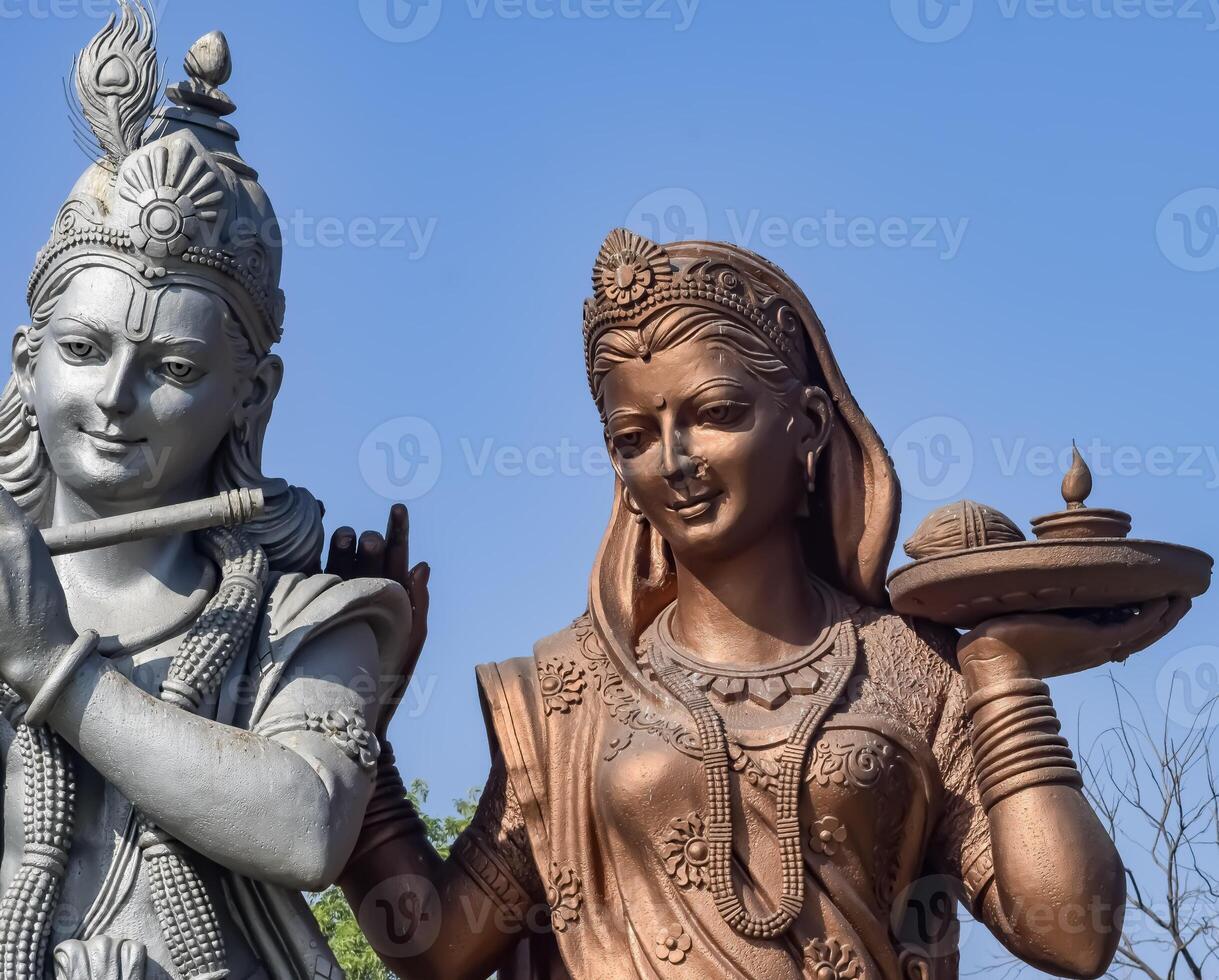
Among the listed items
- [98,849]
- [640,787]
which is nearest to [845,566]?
[640,787]

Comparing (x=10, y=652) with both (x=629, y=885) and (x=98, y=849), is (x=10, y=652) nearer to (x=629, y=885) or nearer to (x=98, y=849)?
(x=98, y=849)

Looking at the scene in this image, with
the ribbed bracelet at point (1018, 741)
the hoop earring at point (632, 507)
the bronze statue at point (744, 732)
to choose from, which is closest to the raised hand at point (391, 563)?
the bronze statue at point (744, 732)

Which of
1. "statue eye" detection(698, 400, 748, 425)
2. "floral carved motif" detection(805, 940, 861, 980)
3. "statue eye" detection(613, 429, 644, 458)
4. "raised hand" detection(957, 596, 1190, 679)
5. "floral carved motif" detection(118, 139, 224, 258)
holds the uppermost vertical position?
"floral carved motif" detection(118, 139, 224, 258)

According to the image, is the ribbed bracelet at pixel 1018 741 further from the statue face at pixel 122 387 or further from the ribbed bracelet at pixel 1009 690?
the statue face at pixel 122 387

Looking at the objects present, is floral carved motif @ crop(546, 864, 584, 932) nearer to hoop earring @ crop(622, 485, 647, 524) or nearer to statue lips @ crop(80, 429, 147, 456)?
hoop earring @ crop(622, 485, 647, 524)

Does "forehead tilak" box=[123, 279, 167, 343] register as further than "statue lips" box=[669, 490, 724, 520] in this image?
No

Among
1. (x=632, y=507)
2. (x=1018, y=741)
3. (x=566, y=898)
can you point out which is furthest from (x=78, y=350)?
(x=1018, y=741)

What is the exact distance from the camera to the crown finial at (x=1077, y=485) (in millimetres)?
6789

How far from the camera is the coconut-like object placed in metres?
6.82

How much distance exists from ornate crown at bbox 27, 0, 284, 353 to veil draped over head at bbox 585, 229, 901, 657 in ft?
3.42

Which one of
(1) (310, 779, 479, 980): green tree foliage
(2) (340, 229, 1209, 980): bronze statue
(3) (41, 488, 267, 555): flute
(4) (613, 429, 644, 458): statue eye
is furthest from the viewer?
(1) (310, 779, 479, 980): green tree foliage

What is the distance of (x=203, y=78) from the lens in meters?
7.40

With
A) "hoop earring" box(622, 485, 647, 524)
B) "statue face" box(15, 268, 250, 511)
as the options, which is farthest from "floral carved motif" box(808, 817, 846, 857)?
"statue face" box(15, 268, 250, 511)

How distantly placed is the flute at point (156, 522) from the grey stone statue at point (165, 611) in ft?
0.14
